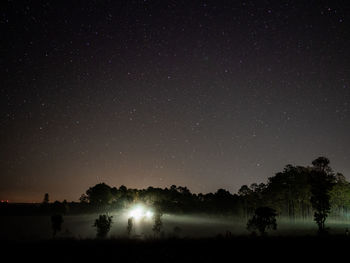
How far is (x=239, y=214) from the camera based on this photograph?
92.2 meters

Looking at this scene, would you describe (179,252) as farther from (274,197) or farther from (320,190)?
(274,197)

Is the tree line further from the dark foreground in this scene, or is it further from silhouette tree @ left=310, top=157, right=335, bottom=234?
the dark foreground

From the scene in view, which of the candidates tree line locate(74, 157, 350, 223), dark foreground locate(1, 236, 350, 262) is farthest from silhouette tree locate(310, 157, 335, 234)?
dark foreground locate(1, 236, 350, 262)

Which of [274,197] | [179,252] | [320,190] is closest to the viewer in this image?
[179,252]

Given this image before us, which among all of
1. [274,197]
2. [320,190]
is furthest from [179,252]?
[274,197]

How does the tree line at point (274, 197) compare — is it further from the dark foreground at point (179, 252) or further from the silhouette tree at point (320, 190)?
the dark foreground at point (179, 252)

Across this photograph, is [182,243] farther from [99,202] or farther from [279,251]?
[99,202]

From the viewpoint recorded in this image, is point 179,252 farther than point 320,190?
No

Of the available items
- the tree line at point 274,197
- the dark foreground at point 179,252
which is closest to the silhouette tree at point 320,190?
the tree line at point 274,197

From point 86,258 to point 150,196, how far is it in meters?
123

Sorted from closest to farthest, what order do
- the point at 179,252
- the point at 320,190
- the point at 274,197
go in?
the point at 179,252 < the point at 320,190 < the point at 274,197

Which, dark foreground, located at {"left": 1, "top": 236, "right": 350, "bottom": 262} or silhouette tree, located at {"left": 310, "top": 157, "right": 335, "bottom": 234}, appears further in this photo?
silhouette tree, located at {"left": 310, "top": 157, "right": 335, "bottom": 234}

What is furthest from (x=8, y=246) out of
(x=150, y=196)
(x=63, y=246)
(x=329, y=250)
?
(x=150, y=196)

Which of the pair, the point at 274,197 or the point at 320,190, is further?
the point at 274,197
